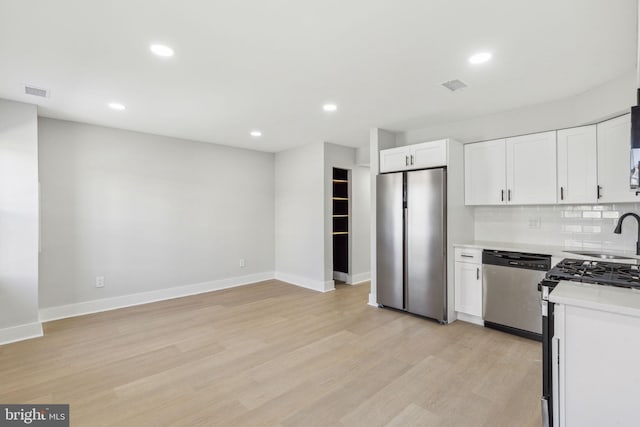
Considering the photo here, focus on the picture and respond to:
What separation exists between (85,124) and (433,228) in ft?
15.1

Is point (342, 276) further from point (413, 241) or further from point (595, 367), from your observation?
point (595, 367)

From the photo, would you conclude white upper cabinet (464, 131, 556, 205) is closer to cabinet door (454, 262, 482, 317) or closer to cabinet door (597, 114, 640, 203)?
cabinet door (597, 114, 640, 203)

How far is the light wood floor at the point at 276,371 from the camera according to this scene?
205cm

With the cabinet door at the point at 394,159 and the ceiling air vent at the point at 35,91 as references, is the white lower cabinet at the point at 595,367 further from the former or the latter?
the ceiling air vent at the point at 35,91

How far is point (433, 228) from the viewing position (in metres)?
3.65

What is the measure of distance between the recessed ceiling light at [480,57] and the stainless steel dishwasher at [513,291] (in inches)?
77.0

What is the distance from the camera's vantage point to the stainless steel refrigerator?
3.61 meters

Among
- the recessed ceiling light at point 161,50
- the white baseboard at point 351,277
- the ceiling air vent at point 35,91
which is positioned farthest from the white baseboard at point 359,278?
the ceiling air vent at point 35,91

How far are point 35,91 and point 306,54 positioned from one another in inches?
106

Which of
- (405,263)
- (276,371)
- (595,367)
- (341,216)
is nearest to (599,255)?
(405,263)

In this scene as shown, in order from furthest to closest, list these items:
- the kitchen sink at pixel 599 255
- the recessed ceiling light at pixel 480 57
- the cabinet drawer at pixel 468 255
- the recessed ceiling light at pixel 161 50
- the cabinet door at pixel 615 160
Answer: the cabinet drawer at pixel 468 255
the kitchen sink at pixel 599 255
the cabinet door at pixel 615 160
the recessed ceiling light at pixel 480 57
the recessed ceiling light at pixel 161 50

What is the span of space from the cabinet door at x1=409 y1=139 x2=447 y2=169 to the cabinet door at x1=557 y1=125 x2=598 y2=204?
3.66 feet

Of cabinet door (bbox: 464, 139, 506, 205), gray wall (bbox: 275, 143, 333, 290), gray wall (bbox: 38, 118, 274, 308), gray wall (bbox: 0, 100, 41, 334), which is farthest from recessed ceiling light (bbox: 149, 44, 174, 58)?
cabinet door (bbox: 464, 139, 506, 205)

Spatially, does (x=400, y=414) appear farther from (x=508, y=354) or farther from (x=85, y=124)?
(x=85, y=124)
